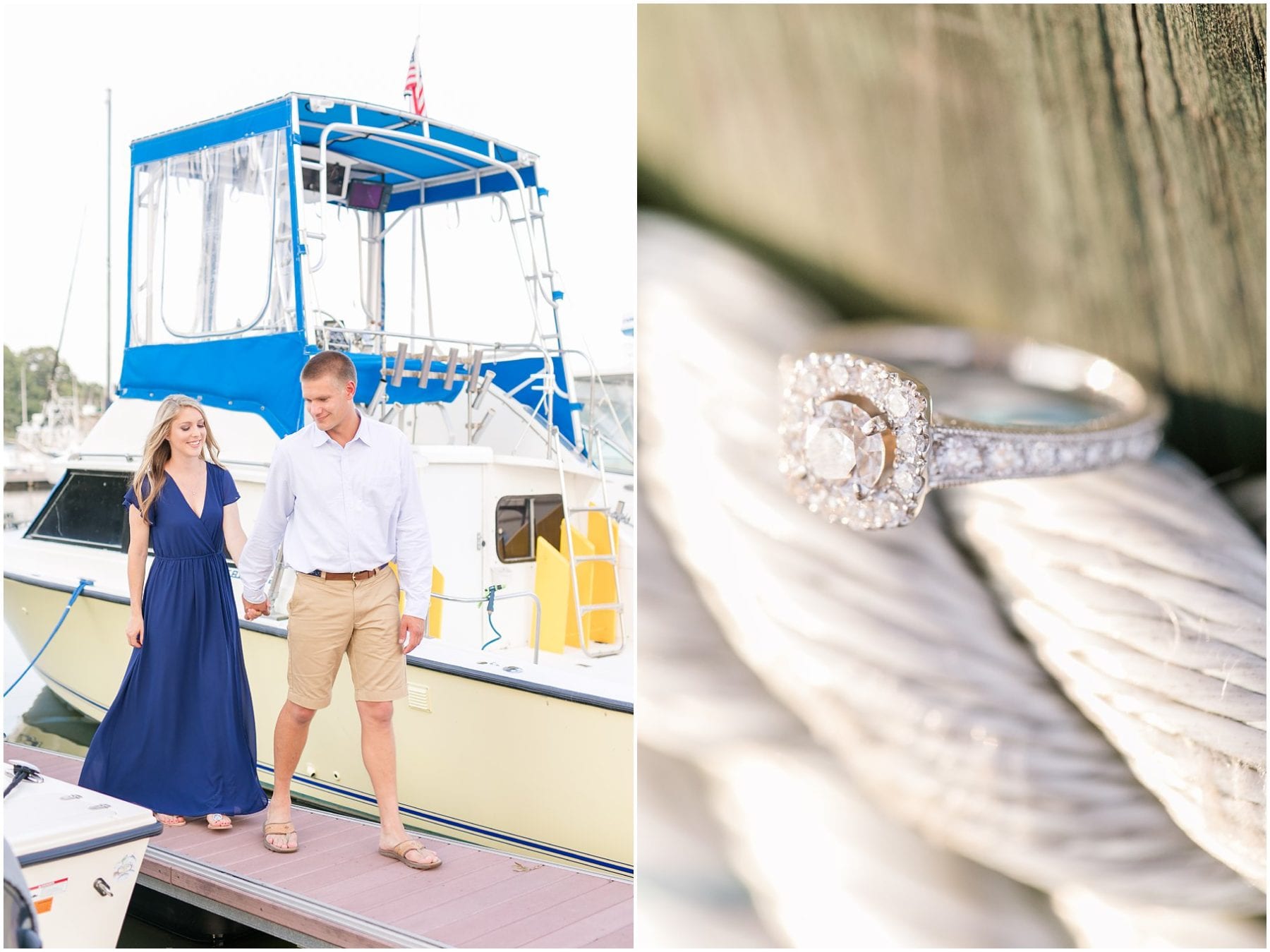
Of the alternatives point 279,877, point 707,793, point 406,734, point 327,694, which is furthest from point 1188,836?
point 406,734

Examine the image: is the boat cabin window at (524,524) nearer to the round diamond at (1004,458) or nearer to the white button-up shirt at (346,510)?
the white button-up shirt at (346,510)

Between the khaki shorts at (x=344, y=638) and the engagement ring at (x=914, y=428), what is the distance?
1.03 metres

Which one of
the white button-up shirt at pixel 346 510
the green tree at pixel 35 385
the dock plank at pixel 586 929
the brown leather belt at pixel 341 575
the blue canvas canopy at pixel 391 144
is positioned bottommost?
the dock plank at pixel 586 929

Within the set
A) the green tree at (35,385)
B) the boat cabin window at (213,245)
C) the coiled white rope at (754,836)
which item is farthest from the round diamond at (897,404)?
the green tree at (35,385)

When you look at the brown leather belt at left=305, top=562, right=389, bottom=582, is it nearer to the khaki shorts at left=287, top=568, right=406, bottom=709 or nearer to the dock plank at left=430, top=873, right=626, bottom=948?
the khaki shorts at left=287, top=568, right=406, bottom=709

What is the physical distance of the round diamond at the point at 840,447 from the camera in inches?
22.8

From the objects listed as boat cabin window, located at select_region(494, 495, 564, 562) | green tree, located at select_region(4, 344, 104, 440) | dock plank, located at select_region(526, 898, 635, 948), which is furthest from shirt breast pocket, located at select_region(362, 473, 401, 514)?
green tree, located at select_region(4, 344, 104, 440)

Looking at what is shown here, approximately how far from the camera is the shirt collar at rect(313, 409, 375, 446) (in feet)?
4.99

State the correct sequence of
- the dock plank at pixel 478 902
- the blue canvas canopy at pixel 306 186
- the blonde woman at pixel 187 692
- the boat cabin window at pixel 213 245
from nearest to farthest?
the dock plank at pixel 478 902, the blonde woman at pixel 187 692, the blue canvas canopy at pixel 306 186, the boat cabin window at pixel 213 245

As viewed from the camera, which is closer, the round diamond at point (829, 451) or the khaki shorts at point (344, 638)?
the round diamond at point (829, 451)

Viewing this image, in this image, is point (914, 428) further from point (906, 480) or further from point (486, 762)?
point (486, 762)

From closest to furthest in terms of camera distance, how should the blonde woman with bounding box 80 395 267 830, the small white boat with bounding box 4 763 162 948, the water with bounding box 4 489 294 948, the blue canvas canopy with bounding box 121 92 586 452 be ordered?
the small white boat with bounding box 4 763 162 948, the blonde woman with bounding box 80 395 267 830, the water with bounding box 4 489 294 948, the blue canvas canopy with bounding box 121 92 586 452

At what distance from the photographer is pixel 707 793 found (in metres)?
0.64

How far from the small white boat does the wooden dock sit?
0.18 meters
